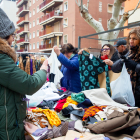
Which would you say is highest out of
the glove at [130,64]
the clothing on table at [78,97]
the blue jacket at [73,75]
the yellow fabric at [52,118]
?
the glove at [130,64]

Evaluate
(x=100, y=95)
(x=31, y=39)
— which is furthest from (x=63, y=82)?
(x=31, y=39)

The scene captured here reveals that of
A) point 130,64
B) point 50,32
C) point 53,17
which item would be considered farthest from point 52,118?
point 50,32

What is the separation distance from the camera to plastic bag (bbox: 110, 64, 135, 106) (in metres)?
1.84

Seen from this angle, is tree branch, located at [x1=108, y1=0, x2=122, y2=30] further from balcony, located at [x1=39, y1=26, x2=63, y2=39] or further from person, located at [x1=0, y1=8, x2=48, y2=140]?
balcony, located at [x1=39, y1=26, x2=63, y2=39]

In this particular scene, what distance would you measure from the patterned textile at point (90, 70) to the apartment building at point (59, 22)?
6.64m

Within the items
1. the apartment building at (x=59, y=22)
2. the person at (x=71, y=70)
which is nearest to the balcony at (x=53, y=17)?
the apartment building at (x=59, y=22)

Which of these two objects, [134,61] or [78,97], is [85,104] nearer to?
[78,97]

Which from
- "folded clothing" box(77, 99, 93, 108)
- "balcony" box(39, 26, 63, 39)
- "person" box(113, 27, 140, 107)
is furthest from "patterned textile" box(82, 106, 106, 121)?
"balcony" box(39, 26, 63, 39)

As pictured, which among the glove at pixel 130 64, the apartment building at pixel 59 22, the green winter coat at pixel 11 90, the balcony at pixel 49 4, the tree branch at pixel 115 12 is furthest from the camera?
the balcony at pixel 49 4

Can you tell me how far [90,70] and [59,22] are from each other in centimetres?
1798

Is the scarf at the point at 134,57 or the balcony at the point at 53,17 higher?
the balcony at the point at 53,17

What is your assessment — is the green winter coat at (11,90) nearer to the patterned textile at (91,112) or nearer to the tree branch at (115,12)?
the patterned textile at (91,112)

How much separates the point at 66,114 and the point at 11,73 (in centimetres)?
84

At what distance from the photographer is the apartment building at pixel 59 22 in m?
15.3
